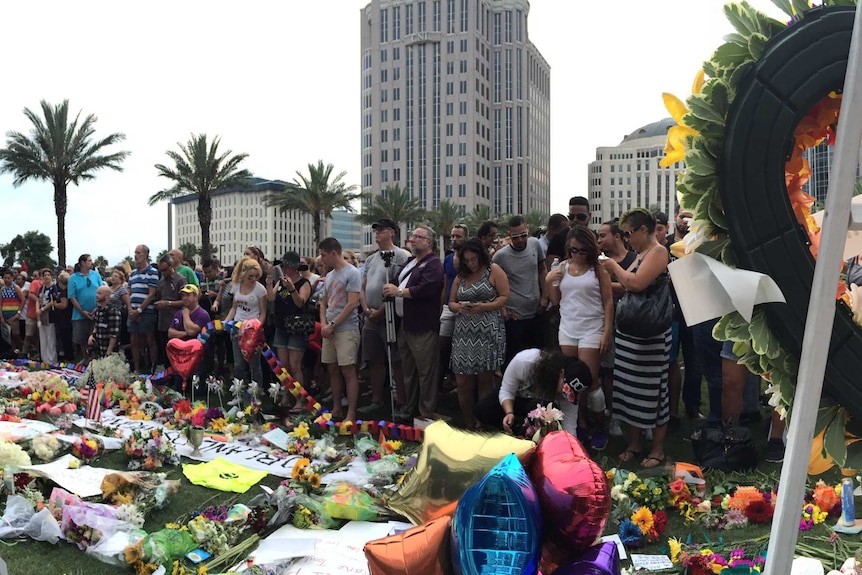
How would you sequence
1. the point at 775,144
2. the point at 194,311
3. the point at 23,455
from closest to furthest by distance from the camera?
the point at 775,144 < the point at 23,455 < the point at 194,311

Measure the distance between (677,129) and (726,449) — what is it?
10.5ft

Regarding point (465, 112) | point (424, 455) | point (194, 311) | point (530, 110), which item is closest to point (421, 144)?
point (465, 112)

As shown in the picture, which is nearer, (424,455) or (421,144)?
(424,455)

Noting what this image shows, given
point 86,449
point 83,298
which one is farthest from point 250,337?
point 83,298

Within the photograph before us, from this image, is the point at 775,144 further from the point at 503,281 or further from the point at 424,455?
the point at 503,281

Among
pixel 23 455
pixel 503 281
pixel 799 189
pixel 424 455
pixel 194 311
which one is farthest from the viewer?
pixel 194 311

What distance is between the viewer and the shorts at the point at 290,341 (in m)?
6.49

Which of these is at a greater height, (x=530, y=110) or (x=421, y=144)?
(x=530, y=110)

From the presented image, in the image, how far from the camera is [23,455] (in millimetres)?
4336

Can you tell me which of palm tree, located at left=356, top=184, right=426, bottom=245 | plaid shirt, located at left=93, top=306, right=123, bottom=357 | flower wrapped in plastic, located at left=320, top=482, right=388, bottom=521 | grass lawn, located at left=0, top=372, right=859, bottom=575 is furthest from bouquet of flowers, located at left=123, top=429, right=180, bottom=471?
palm tree, located at left=356, top=184, right=426, bottom=245

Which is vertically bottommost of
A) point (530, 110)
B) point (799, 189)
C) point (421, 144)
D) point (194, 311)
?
point (194, 311)

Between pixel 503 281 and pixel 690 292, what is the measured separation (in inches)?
151

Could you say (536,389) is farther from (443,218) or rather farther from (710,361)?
(443,218)

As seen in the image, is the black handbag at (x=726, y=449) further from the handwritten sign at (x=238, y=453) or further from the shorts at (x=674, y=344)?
the handwritten sign at (x=238, y=453)
